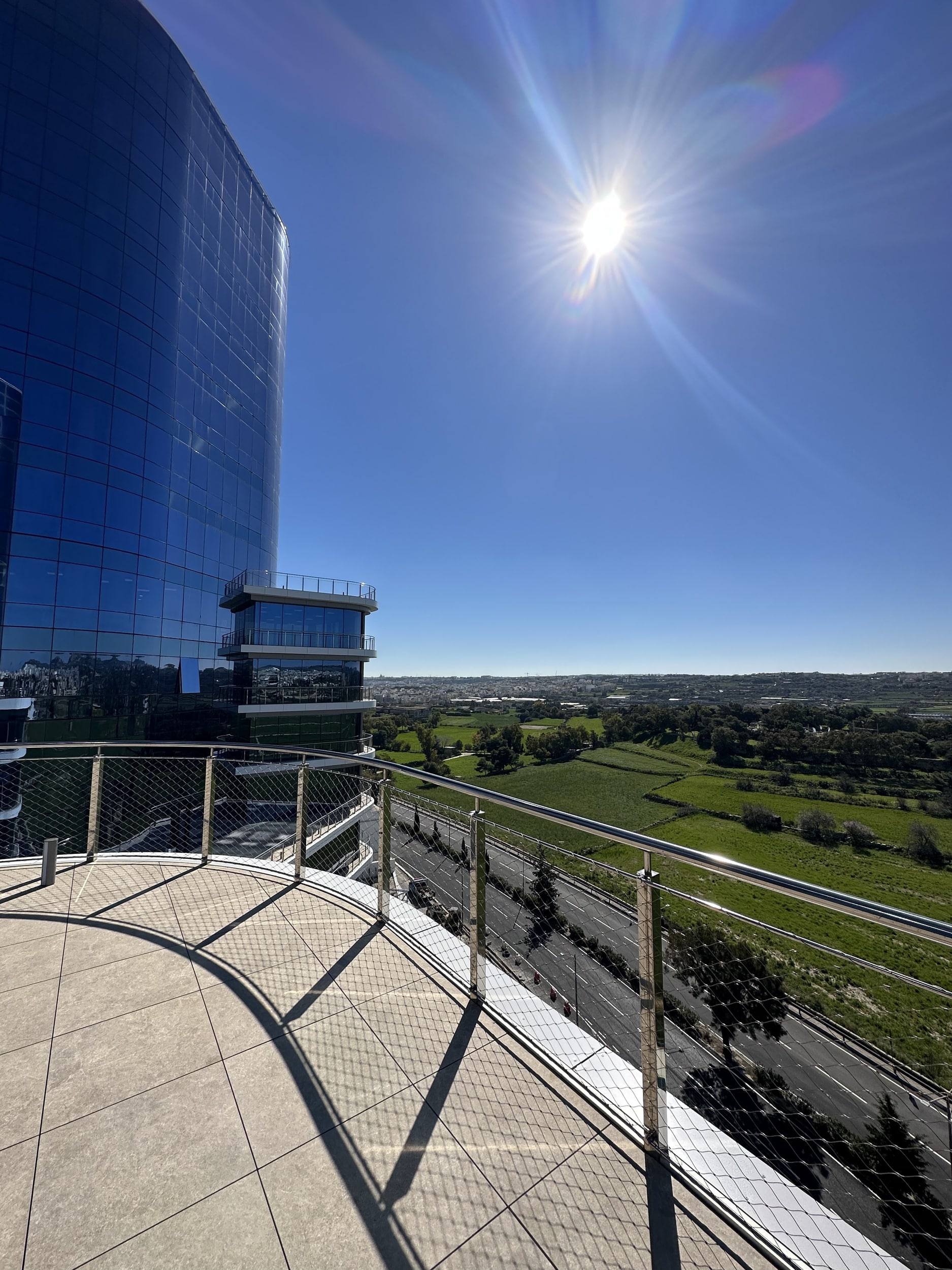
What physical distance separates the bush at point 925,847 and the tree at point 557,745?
4558cm

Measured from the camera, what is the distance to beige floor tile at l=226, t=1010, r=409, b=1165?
1.96 meters

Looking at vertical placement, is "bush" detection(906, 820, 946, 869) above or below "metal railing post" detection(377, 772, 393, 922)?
below

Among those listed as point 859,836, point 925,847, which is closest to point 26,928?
point 859,836

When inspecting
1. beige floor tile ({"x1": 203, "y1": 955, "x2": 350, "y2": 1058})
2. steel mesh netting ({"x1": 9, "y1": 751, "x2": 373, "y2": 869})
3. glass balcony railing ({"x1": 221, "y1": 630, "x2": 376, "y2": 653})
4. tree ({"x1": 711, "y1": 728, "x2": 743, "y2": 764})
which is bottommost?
tree ({"x1": 711, "y1": 728, "x2": 743, "y2": 764})

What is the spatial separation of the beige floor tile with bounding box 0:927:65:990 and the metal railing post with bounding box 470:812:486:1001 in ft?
8.02

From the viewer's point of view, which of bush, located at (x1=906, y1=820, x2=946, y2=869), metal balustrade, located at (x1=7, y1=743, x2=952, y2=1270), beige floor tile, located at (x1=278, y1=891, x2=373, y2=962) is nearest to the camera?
metal balustrade, located at (x1=7, y1=743, x2=952, y2=1270)

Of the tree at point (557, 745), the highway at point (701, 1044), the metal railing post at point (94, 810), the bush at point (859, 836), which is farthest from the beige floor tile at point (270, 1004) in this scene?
the tree at point (557, 745)

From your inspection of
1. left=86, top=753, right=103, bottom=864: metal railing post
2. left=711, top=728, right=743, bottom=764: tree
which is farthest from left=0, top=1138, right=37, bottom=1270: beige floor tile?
left=711, top=728, right=743, bottom=764: tree

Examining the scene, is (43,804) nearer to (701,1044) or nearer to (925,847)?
(701,1044)

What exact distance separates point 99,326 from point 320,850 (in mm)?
20426

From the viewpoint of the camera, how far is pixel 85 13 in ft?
64.6

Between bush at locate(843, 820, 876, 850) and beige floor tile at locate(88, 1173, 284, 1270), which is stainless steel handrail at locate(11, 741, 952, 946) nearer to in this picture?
beige floor tile at locate(88, 1173, 284, 1270)

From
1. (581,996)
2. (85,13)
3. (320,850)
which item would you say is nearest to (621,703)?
(581,996)

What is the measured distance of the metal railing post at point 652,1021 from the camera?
192 centimetres
